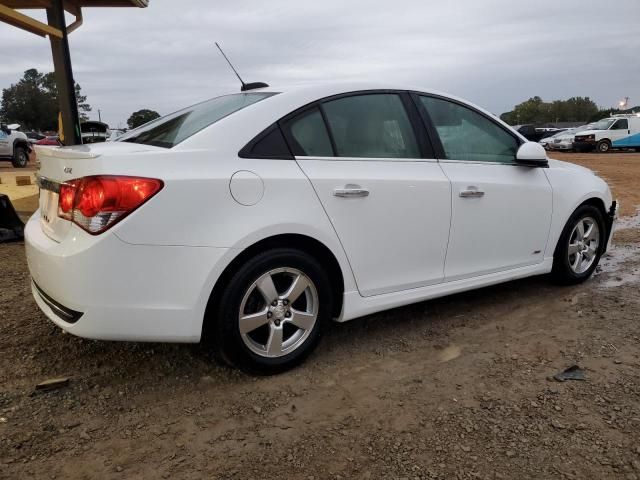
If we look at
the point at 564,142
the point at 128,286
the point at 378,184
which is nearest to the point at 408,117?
the point at 378,184

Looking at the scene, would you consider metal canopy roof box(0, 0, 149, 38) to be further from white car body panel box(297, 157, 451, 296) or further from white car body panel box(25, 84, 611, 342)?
white car body panel box(297, 157, 451, 296)

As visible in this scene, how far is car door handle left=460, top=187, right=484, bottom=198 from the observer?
11.4ft

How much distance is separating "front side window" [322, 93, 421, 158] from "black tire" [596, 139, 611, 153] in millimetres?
26596

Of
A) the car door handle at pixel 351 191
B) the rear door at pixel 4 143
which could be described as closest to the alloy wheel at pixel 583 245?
the car door handle at pixel 351 191

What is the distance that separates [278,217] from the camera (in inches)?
Result: 106

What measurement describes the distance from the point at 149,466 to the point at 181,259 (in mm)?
895

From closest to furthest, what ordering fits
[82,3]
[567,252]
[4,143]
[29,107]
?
[567,252], [82,3], [4,143], [29,107]

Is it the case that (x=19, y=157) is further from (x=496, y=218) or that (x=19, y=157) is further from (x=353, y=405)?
(x=353, y=405)

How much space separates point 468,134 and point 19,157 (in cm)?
1808

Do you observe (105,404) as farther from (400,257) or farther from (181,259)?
(400,257)

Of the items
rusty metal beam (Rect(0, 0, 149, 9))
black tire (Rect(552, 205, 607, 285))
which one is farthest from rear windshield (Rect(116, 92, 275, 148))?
rusty metal beam (Rect(0, 0, 149, 9))

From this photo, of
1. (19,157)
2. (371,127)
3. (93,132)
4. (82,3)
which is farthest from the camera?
(19,157)

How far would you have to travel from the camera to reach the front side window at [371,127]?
3.10m

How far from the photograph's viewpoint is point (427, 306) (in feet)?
13.3
